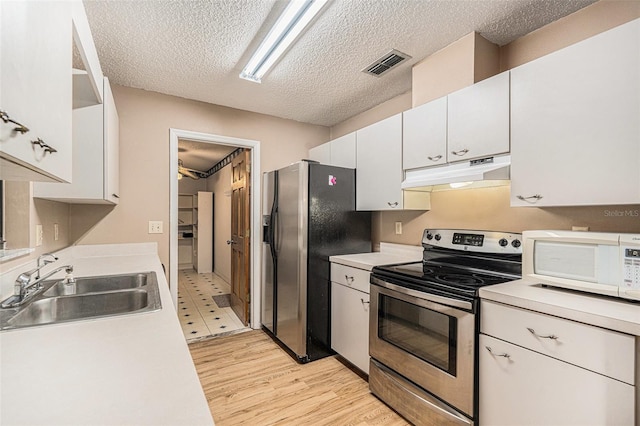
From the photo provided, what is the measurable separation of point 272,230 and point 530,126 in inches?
87.7

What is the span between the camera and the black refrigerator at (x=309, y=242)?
2.67 m

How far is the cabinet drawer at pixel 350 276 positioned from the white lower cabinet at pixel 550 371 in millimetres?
921

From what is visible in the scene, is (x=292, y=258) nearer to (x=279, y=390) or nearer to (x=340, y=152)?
(x=279, y=390)

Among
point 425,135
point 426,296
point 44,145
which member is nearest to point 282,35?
point 425,135

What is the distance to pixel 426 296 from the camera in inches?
69.5

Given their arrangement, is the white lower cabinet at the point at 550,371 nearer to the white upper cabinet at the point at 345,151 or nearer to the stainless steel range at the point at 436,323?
the stainless steel range at the point at 436,323

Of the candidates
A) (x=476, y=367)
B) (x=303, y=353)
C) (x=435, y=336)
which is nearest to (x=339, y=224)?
(x=303, y=353)

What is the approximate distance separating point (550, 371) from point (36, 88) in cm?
197

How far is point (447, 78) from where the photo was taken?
2.12 m

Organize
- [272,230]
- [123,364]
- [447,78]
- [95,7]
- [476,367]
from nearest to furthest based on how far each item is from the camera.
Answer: [123,364] < [476,367] < [95,7] < [447,78] < [272,230]

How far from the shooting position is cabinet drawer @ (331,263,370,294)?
7.65 feet

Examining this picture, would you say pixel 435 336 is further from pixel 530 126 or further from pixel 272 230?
pixel 272 230

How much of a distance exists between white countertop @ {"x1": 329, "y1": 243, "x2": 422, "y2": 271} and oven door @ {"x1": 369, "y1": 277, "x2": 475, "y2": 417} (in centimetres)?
26

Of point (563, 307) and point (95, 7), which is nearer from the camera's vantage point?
point (563, 307)
